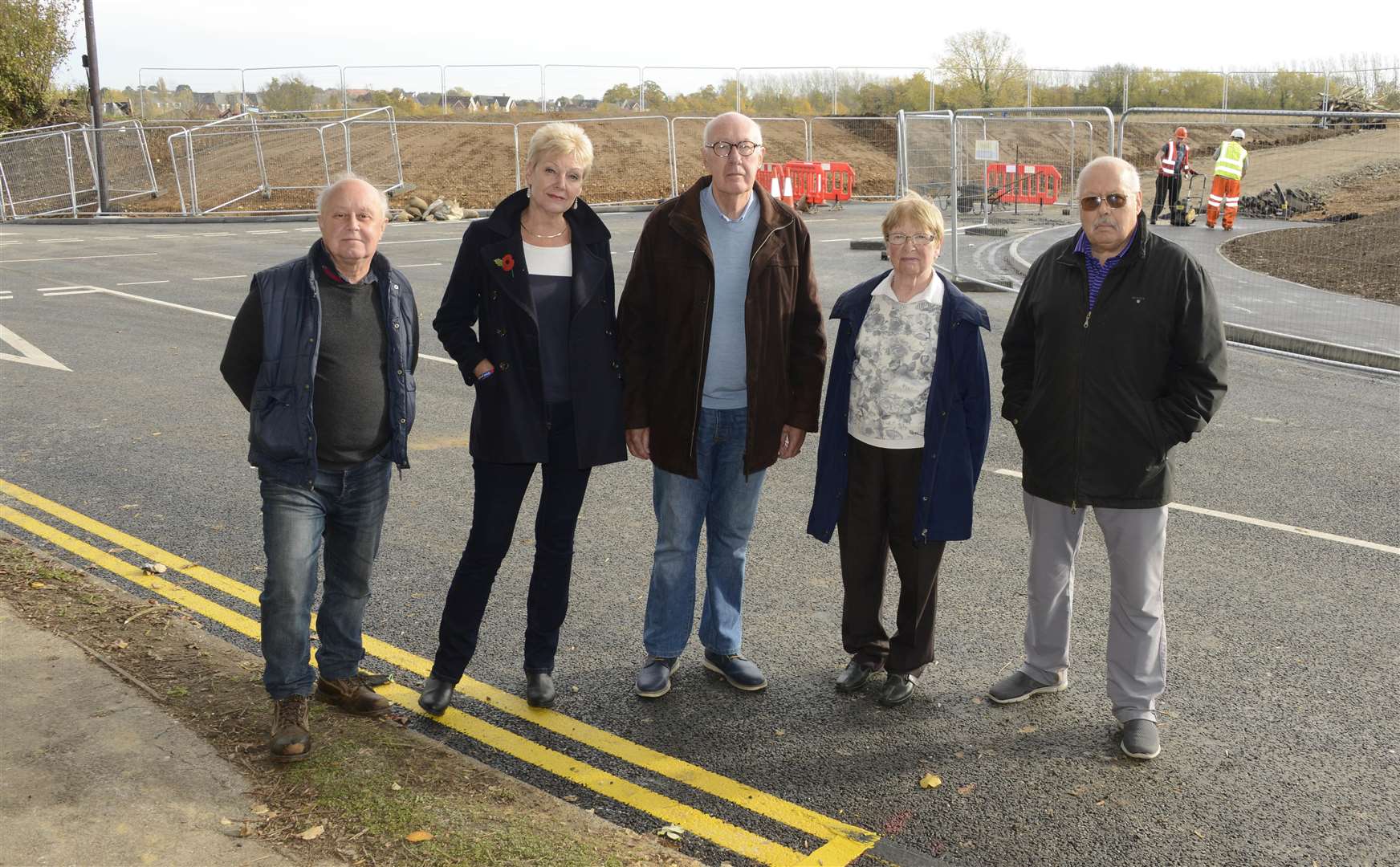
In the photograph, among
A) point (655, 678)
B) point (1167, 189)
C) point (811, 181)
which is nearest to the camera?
point (655, 678)

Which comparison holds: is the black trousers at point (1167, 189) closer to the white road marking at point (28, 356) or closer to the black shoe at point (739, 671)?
the white road marking at point (28, 356)

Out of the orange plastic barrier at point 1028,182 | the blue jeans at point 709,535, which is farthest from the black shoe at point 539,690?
the orange plastic barrier at point 1028,182

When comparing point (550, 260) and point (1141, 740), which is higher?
point (550, 260)

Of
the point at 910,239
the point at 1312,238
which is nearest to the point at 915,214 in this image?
the point at 910,239

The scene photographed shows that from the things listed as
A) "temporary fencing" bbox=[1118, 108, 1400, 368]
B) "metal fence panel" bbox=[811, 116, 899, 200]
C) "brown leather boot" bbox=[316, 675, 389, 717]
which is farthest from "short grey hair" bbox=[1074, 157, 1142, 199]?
"metal fence panel" bbox=[811, 116, 899, 200]

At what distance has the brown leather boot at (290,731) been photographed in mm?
3920

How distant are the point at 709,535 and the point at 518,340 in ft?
3.63

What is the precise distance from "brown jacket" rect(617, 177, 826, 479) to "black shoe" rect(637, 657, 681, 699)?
0.78 m

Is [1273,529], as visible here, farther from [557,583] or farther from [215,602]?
[215,602]

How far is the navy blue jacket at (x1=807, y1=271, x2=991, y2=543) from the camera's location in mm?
4355

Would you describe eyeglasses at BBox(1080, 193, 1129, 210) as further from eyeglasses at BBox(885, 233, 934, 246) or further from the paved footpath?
the paved footpath

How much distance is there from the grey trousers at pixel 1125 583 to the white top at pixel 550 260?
6.29ft

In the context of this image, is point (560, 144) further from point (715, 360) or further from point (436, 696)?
point (436, 696)

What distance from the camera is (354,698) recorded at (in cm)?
438
